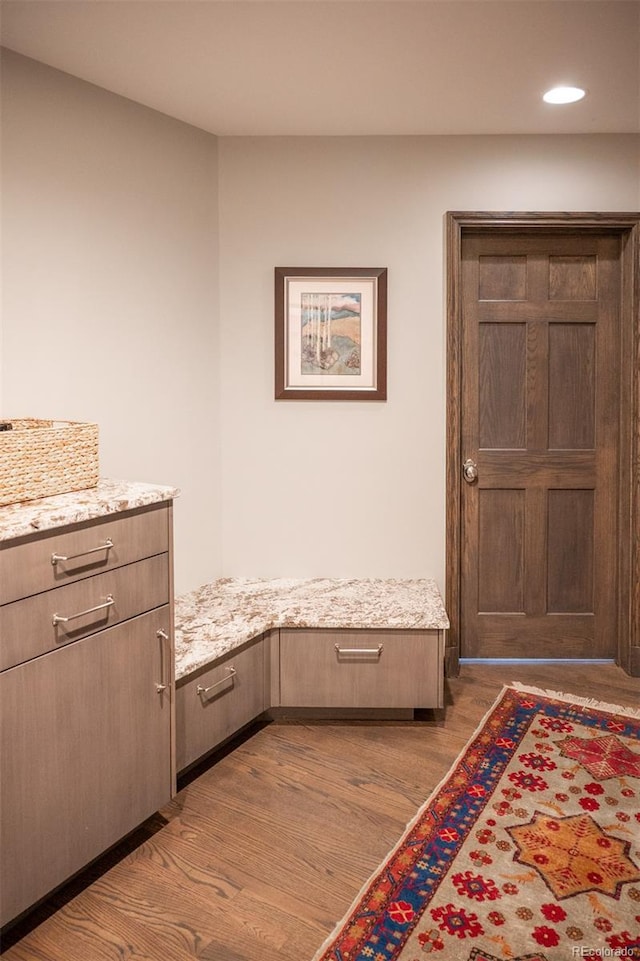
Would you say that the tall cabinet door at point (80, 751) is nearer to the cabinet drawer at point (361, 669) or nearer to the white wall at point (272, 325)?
the cabinet drawer at point (361, 669)

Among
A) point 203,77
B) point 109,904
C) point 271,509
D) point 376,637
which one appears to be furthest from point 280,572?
point 203,77

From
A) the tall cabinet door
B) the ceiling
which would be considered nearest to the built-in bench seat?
the tall cabinet door

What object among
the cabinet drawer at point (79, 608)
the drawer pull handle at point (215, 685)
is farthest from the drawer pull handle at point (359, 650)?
the cabinet drawer at point (79, 608)

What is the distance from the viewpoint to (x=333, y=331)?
3.49 metres

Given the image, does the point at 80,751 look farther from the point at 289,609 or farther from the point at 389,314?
the point at 389,314

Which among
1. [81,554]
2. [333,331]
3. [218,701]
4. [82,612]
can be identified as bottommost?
[218,701]

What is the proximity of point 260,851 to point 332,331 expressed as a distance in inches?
86.6

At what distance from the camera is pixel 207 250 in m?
3.45

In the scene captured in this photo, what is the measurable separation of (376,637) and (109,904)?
1.36 meters

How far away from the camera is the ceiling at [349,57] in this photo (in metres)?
2.22

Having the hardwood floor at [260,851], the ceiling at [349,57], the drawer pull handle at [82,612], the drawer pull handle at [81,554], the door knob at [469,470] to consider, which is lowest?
the hardwood floor at [260,851]

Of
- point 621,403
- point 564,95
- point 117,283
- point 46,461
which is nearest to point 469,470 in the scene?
point 621,403

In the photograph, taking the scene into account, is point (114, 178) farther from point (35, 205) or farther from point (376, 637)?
point (376, 637)

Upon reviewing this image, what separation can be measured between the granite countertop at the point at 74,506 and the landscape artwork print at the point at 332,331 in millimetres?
1450
